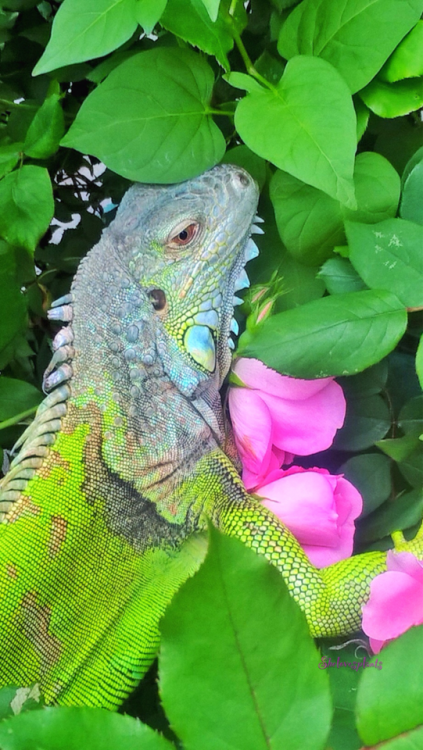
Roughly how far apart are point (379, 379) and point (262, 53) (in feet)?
1.29

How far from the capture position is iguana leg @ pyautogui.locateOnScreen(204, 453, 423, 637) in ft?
2.59

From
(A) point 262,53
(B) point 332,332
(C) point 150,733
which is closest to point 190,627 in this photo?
(C) point 150,733

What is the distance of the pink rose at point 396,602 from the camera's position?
486mm

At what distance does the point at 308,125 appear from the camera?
1.76ft

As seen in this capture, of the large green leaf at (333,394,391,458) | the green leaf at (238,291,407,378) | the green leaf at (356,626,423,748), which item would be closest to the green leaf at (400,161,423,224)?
the green leaf at (238,291,407,378)

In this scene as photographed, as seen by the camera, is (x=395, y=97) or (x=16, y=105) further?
(x=16, y=105)

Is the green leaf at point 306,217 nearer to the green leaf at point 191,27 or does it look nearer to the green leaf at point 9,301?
the green leaf at point 191,27

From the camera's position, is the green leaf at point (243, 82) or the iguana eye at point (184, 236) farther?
the iguana eye at point (184, 236)

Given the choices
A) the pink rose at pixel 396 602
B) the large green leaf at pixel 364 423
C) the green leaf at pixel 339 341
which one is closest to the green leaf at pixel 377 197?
the green leaf at pixel 339 341

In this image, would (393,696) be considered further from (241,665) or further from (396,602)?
(396,602)

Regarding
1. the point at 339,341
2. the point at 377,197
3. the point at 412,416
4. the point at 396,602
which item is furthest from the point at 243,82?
the point at 396,602

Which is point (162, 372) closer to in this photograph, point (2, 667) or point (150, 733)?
point (2, 667)

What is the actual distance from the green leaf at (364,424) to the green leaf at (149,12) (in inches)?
17.5

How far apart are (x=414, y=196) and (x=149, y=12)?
0.97 feet
